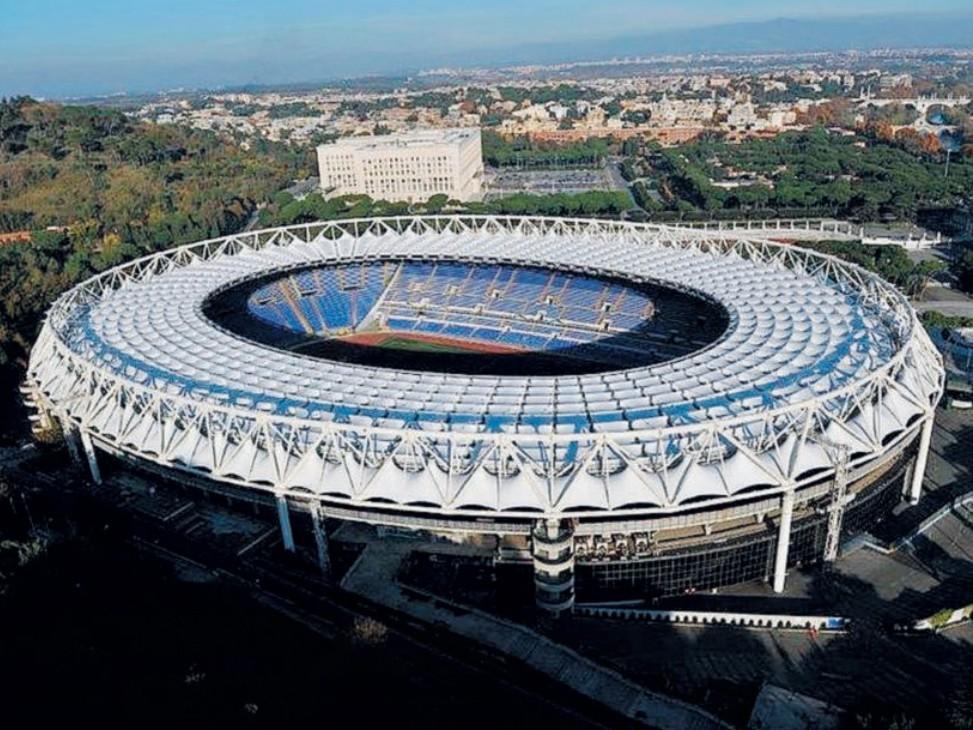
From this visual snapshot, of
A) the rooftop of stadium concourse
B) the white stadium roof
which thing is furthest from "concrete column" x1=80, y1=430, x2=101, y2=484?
the rooftop of stadium concourse

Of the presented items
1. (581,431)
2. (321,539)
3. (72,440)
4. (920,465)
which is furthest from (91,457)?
(920,465)

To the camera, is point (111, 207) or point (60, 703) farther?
point (111, 207)

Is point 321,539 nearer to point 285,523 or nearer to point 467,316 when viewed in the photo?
point 285,523

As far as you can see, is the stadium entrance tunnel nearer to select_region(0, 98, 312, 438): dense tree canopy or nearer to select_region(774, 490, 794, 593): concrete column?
select_region(774, 490, 794, 593): concrete column

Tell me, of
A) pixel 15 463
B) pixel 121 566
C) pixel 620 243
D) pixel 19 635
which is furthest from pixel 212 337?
pixel 620 243

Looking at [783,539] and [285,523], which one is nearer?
[783,539]

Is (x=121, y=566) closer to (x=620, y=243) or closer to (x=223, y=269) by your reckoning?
(x=223, y=269)
